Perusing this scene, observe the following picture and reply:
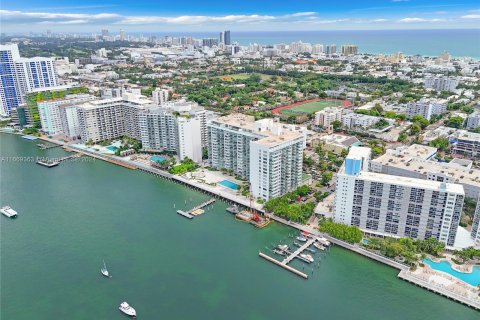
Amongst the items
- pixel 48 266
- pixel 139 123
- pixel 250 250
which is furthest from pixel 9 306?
pixel 139 123

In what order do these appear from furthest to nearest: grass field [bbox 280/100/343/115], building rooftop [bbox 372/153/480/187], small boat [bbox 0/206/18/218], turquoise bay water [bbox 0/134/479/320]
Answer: grass field [bbox 280/100/343/115], small boat [bbox 0/206/18/218], building rooftop [bbox 372/153/480/187], turquoise bay water [bbox 0/134/479/320]

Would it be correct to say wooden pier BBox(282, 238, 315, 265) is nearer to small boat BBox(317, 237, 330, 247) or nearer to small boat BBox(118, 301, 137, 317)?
small boat BBox(317, 237, 330, 247)

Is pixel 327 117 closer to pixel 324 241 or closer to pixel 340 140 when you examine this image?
Answer: pixel 340 140

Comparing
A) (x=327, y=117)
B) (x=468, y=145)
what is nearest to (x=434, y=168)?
(x=468, y=145)

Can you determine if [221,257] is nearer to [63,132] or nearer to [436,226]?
[436,226]

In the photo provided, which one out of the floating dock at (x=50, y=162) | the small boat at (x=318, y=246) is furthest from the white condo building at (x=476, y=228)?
the floating dock at (x=50, y=162)

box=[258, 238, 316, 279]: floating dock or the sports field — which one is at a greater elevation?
the sports field

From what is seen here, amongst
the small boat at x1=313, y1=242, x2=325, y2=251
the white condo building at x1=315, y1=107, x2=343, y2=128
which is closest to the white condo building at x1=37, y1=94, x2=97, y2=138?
the white condo building at x1=315, y1=107, x2=343, y2=128
